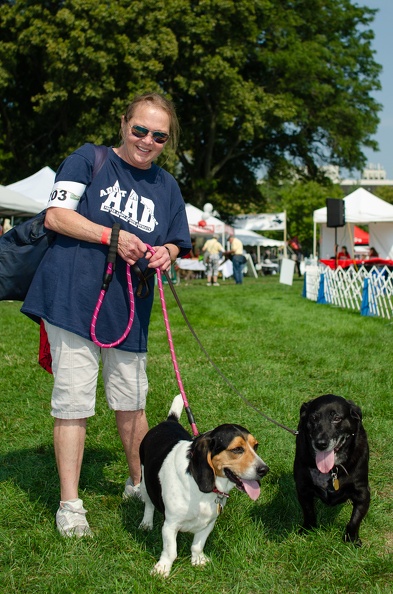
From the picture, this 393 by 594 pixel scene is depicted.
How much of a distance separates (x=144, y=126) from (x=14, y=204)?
35.4 feet

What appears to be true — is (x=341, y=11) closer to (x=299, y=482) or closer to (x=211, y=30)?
(x=211, y=30)

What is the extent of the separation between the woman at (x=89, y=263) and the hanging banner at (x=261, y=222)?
99.6 ft

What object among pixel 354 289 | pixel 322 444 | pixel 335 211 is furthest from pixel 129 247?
pixel 335 211

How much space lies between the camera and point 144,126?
3.10 meters

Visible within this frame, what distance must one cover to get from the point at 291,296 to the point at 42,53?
1684cm

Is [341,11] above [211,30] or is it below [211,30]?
above

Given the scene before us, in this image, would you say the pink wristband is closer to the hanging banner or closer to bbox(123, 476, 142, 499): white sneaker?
bbox(123, 476, 142, 499): white sneaker

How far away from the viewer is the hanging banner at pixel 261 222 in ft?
111

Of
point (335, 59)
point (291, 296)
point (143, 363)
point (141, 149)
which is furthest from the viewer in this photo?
point (335, 59)

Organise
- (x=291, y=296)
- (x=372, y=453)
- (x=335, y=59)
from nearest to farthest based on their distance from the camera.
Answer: (x=372, y=453) < (x=291, y=296) < (x=335, y=59)

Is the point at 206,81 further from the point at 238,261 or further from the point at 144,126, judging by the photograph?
the point at 144,126

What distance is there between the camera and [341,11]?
31359mm

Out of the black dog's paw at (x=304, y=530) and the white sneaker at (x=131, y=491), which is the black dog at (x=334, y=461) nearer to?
the black dog's paw at (x=304, y=530)

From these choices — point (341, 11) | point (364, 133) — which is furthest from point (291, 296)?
point (341, 11)
